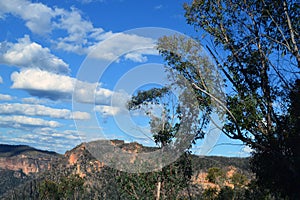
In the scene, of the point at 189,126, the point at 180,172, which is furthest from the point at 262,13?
the point at 180,172

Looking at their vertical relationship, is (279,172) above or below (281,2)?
below

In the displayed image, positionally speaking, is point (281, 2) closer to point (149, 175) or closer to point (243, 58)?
point (243, 58)

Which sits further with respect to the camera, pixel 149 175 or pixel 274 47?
pixel 149 175

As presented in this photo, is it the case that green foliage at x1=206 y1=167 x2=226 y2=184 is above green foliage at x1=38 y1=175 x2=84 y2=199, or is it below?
above

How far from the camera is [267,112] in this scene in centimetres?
1084

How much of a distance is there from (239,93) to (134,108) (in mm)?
7374

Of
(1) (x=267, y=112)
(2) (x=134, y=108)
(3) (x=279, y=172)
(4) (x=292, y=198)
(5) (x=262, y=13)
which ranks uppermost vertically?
(5) (x=262, y=13)

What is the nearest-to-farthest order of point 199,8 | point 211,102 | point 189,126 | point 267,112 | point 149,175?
point 267,112 → point 211,102 → point 199,8 → point 189,126 → point 149,175

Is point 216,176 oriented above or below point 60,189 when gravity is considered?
above

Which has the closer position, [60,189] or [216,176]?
[216,176]

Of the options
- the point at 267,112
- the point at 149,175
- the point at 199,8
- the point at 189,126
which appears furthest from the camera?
the point at 149,175

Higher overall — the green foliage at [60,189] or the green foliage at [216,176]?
the green foliage at [216,176]

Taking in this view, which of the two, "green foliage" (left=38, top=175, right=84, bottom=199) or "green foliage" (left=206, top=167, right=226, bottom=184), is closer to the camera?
"green foliage" (left=206, top=167, right=226, bottom=184)

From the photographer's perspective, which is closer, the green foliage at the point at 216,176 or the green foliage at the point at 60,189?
the green foliage at the point at 216,176
